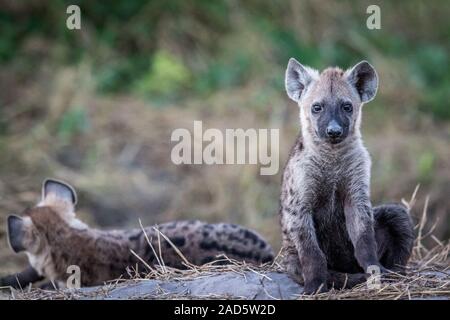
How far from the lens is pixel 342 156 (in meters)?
8.41

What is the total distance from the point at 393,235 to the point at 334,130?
1.17 m

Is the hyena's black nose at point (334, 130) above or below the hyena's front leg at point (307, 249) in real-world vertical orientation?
above

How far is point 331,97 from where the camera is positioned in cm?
832

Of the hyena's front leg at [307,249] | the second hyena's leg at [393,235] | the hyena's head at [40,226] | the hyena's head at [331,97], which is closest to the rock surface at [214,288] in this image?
the hyena's front leg at [307,249]

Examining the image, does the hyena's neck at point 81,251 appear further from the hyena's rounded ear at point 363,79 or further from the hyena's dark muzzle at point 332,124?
the hyena's rounded ear at point 363,79

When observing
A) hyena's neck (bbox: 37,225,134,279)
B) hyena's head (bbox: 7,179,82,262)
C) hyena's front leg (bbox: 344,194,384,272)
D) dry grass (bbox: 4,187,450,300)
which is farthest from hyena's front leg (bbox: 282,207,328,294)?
hyena's head (bbox: 7,179,82,262)

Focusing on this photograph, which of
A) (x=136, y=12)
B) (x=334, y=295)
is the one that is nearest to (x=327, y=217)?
(x=334, y=295)

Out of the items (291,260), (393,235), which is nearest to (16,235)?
(291,260)

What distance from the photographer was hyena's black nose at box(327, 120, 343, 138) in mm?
8102

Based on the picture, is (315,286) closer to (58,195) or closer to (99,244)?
(99,244)

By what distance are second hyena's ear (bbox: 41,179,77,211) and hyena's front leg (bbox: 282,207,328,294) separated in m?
2.70

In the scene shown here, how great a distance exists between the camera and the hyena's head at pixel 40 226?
10000 millimetres

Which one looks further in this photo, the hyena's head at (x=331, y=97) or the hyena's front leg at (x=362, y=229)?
the hyena's head at (x=331, y=97)

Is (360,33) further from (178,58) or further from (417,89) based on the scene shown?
(178,58)
